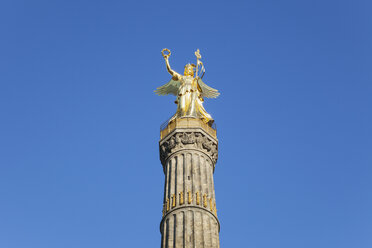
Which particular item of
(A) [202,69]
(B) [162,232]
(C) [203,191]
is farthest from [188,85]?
(B) [162,232]

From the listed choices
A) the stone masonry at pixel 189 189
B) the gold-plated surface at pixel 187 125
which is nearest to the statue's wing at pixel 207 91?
the gold-plated surface at pixel 187 125

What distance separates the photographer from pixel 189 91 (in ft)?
122

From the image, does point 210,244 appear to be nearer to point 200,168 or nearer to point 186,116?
point 200,168

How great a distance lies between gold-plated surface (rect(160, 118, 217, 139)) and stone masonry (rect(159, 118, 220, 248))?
30cm

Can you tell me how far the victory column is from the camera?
28.3 m

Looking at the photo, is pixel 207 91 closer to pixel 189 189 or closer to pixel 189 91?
pixel 189 91

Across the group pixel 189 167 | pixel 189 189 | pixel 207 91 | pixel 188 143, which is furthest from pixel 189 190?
pixel 207 91

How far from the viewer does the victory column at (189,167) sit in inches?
1114

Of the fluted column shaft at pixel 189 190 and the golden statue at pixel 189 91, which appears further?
the golden statue at pixel 189 91

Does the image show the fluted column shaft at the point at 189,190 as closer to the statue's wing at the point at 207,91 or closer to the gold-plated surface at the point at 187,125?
the gold-plated surface at the point at 187,125

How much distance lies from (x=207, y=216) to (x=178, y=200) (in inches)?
70.9

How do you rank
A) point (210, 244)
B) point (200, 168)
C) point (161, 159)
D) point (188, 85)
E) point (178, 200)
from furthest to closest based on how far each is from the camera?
1. point (188, 85)
2. point (161, 159)
3. point (200, 168)
4. point (178, 200)
5. point (210, 244)

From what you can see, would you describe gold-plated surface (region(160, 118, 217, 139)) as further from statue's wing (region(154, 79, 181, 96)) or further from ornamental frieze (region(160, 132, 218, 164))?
statue's wing (region(154, 79, 181, 96))

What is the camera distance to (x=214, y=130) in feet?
115
